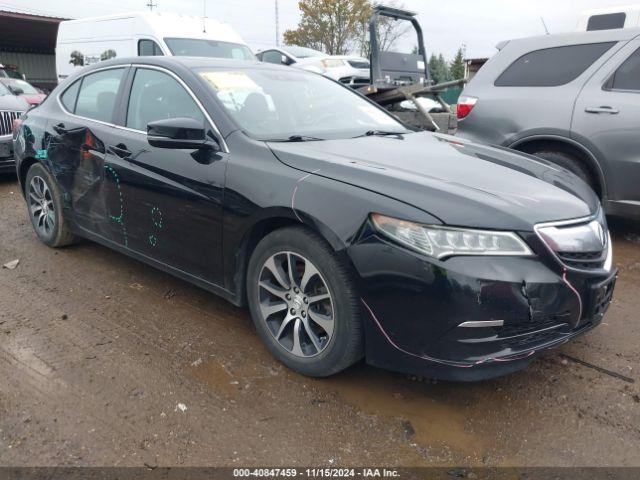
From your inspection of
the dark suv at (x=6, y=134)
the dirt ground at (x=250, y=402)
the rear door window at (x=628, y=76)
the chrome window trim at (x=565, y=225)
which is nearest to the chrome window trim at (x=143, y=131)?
the dirt ground at (x=250, y=402)

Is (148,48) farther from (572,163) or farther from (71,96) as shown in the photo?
(572,163)

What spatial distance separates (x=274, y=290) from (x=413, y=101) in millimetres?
4699

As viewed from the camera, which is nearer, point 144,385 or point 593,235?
point 593,235

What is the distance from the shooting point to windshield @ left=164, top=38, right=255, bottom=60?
1046 centimetres

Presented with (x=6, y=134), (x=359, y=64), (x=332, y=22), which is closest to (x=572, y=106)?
(x=6, y=134)

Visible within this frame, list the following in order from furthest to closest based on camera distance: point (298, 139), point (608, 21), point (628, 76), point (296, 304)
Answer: point (608, 21), point (628, 76), point (298, 139), point (296, 304)

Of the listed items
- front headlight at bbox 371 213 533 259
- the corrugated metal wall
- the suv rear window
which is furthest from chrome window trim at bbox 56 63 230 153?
the corrugated metal wall

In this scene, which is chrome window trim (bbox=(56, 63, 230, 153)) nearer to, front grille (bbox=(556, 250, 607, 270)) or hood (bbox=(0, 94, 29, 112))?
front grille (bbox=(556, 250, 607, 270))

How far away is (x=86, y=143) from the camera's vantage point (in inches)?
155

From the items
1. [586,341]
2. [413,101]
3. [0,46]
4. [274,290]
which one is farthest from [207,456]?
[0,46]

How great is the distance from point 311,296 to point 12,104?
7.26 m

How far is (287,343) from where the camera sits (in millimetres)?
2883

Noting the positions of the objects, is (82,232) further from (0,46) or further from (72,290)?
(0,46)

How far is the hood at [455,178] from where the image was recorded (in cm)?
235
